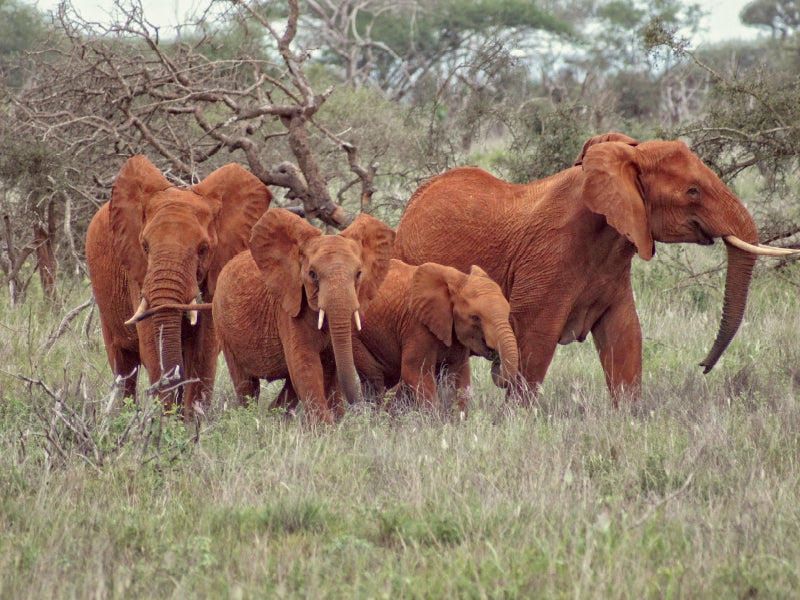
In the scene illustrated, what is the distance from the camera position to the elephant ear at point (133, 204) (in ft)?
22.5

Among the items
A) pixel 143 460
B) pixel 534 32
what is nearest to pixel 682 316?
pixel 143 460

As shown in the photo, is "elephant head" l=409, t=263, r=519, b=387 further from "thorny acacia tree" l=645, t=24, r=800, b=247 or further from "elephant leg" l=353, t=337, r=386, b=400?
"thorny acacia tree" l=645, t=24, r=800, b=247

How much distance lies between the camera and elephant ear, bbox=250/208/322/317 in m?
6.52

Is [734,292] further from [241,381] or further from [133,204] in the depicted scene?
[133,204]

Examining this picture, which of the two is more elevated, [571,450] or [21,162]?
[21,162]

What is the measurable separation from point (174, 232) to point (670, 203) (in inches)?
109

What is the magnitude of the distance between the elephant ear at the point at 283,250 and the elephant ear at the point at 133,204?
0.74 meters

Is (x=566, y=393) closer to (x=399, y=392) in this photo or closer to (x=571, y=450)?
(x=399, y=392)

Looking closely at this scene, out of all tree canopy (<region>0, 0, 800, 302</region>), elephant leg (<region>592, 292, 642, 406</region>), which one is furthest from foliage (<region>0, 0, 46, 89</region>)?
elephant leg (<region>592, 292, 642, 406</region>)

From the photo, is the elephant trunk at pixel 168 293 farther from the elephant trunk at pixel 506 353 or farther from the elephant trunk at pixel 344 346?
the elephant trunk at pixel 506 353

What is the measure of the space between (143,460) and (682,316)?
6368mm

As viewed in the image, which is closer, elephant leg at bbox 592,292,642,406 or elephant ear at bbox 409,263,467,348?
elephant ear at bbox 409,263,467,348

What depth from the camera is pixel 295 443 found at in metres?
5.94

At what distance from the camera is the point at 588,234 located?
6.80 metres
